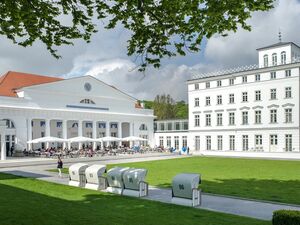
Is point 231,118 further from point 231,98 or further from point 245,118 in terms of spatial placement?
point 231,98

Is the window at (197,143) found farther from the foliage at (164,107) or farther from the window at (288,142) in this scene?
the foliage at (164,107)

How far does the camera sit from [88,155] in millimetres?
42156

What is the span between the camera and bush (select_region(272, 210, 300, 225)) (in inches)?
289

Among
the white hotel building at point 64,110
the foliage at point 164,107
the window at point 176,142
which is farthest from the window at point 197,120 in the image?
the foliage at point 164,107

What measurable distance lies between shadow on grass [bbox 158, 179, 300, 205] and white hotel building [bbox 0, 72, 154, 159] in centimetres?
2705

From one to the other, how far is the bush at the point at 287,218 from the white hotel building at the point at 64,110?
3484 centimetres

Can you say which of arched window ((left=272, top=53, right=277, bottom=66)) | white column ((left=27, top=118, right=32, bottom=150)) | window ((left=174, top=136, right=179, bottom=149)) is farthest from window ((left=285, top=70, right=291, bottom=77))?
white column ((left=27, top=118, right=32, bottom=150))

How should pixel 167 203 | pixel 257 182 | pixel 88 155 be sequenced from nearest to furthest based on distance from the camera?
1. pixel 167 203
2. pixel 257 182
3. pixel 88 155

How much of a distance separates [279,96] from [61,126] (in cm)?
3026

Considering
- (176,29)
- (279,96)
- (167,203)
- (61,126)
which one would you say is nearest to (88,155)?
(61,126)

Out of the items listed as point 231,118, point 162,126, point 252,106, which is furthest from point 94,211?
point 162,126

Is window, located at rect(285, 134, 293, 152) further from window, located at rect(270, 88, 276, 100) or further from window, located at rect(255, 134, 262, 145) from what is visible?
window, located at rect(270, 88, 276, 100)

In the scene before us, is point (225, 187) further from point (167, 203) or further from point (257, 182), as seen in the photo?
point (167, 203)

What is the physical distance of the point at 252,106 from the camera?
5009cm
